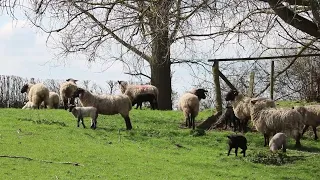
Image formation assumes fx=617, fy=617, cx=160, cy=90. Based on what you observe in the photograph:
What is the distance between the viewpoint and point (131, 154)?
43.4ft

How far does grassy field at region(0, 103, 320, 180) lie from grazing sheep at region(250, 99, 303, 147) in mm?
405

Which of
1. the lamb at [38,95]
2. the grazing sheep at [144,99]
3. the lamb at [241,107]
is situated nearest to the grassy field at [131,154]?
the lamb at [241,107]

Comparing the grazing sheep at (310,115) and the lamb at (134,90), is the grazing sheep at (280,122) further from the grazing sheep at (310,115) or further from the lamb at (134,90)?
the lamb at (134,90)

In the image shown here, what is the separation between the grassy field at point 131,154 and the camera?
11250mm

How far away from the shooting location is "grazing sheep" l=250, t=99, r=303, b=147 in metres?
15.6

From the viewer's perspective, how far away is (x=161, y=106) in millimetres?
29609

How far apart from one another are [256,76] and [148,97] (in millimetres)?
6618

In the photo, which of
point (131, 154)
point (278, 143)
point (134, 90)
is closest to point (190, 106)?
point (278, 143)

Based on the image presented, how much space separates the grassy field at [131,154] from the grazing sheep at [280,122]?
0.41 m

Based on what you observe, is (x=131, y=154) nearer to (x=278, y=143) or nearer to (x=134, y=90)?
(x=278, y=143)

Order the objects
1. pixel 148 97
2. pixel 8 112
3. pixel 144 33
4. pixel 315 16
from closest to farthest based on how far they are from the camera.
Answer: pixel 315 16, pixel 144 33, pixel 8 112, pixel 148 97

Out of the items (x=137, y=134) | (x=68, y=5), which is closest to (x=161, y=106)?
(x=137, y=134)

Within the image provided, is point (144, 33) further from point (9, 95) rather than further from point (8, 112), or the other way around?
point (9, 95)

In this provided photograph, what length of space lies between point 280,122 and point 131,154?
4458 mm
